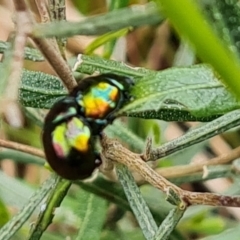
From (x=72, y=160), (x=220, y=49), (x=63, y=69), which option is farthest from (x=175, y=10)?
(x=72, y=160)

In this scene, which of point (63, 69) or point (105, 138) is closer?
point (63, 69)

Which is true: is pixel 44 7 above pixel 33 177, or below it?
above

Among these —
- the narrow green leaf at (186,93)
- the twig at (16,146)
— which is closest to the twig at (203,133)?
the narrow green leaf at (186,93)

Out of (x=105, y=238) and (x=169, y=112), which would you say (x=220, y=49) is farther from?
(x=105, y=238)

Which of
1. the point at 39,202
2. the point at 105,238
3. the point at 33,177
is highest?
the point at 39,202

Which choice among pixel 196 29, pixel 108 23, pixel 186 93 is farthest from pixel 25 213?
pixel 196 29

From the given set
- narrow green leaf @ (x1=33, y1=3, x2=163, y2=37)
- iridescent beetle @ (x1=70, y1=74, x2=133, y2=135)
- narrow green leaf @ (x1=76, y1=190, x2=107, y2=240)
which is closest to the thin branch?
narrow green leaf @ (x1=76, y1=190, x2=107, y2=240)
